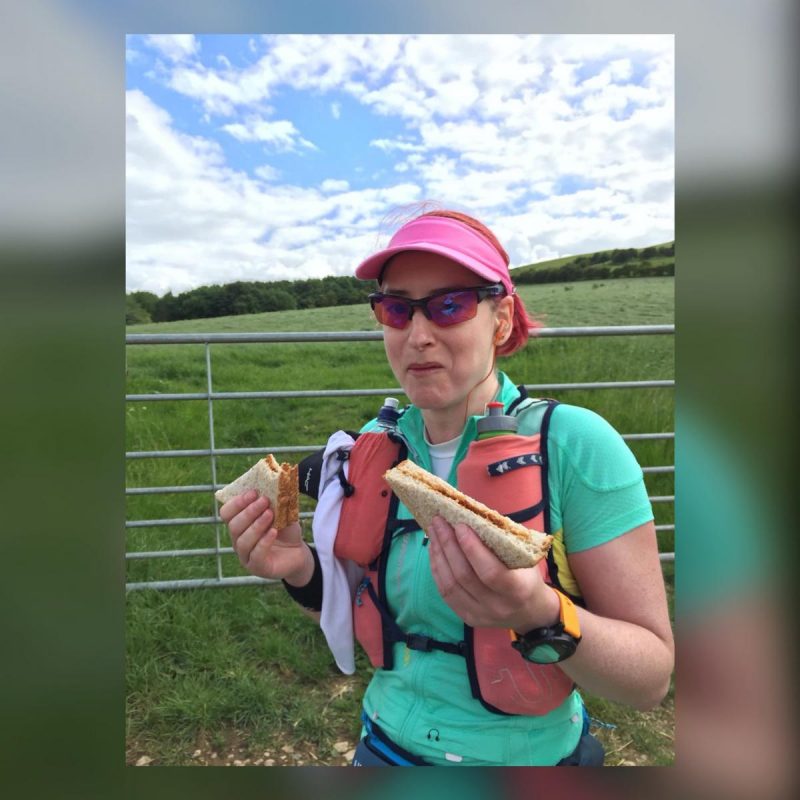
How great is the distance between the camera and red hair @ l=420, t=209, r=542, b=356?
4.48 feet

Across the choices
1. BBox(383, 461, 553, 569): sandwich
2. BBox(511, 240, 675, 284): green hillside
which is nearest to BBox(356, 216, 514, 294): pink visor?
BBox(511, 240, 675, 284): green hillside

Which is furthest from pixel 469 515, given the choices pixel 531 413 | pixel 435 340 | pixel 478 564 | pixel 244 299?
pixel 244 299

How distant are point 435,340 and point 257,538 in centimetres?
64

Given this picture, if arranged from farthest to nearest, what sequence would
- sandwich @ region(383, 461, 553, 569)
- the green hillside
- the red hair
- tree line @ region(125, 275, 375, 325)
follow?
tree line @ region(125, 275, 375, 325) → the green hillside → the red hair → sandwich @ region(383, 461, 553, 569)

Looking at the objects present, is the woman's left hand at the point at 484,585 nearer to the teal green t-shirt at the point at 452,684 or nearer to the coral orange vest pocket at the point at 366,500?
the teal green t-shirt at the point at 452,684

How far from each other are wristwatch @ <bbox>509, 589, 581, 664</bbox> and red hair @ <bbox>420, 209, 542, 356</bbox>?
602 millimetres

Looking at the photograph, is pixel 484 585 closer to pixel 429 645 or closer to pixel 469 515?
pixel 469 515

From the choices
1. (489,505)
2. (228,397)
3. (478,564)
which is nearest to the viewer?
(478,564)

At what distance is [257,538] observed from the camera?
1.40m

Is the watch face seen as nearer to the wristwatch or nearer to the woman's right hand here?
the wristwatch

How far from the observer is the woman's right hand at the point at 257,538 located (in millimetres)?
1390
